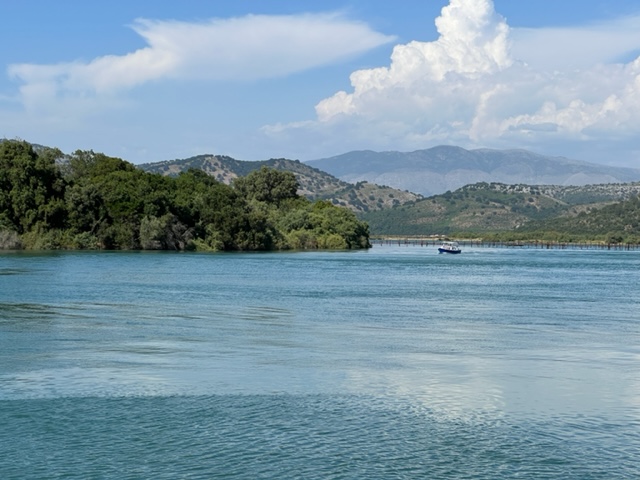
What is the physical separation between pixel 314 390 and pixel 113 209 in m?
104

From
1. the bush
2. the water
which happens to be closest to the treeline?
the bush

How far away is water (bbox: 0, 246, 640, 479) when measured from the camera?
17672mm

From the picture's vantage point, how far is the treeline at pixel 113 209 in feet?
384

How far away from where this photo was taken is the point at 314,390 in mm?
23844

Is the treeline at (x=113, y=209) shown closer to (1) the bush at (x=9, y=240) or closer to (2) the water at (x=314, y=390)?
(1) the bush at (x=9, y=240)

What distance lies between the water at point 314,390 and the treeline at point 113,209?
7114cm

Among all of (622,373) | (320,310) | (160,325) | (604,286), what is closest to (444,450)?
(622,373)

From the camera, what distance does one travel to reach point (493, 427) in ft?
66.5

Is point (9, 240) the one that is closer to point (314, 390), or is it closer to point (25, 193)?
point (25, 193)

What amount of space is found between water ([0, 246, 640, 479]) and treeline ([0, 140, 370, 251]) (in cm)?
7114

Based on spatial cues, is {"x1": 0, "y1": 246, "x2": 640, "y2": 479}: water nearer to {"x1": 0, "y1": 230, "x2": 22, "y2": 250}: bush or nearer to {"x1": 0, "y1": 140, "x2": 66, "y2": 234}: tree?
{"x1": 0, "y1": 230, "x2": 22, "y2": 250}: bush

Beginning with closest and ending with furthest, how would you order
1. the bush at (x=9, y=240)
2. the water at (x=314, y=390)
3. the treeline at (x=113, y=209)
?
the water at (x=314, y=390) → the bush at (x=9, y=240) → the treeline at (x=113, y=209)

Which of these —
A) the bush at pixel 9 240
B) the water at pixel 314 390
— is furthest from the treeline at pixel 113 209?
the water at pixel 314 390

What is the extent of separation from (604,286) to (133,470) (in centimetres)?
5809
